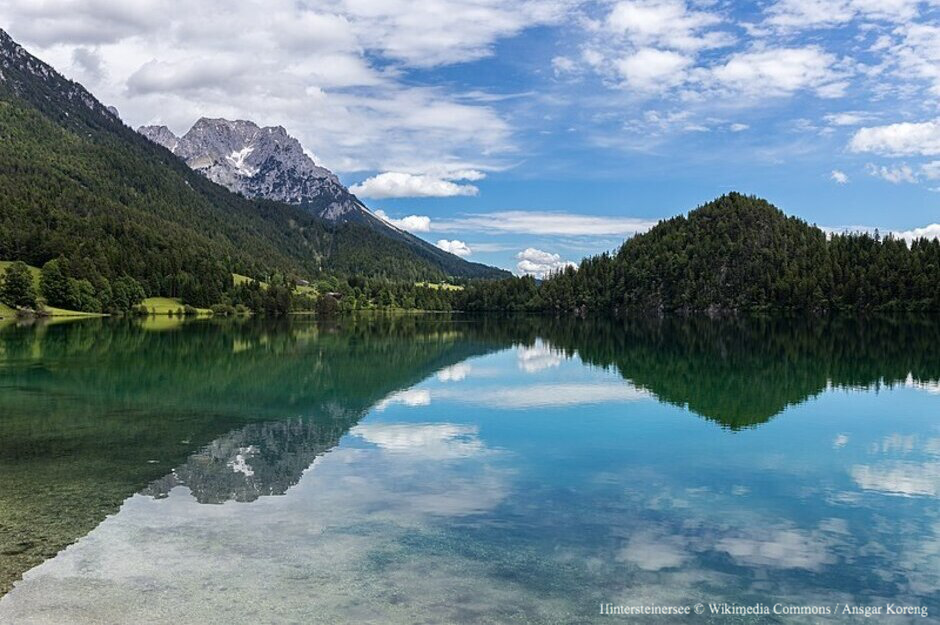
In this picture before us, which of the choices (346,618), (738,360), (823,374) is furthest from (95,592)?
(738,360)

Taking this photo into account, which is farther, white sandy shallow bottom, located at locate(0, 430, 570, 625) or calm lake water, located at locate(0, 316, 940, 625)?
calm lake water, located at locate(0, 316, 940, 625)

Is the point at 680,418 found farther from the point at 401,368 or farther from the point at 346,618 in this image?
the point at 401,368

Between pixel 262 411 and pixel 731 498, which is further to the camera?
pixel 262 411

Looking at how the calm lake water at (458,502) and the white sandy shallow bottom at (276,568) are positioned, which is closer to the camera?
the white sandy shallow bottom at (276,568)

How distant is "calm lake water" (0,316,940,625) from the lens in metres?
15.4

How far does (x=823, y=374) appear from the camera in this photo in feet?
203

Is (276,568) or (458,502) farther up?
(458,502)

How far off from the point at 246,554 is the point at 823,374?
5768 centimetres

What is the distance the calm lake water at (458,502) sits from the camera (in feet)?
50.4

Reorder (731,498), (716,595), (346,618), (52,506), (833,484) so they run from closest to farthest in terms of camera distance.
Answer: (346,618) < (716,595) < (52,506) < (731,498) < (833,484)

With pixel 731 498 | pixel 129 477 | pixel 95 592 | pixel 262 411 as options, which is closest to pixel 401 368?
pixel 262 411

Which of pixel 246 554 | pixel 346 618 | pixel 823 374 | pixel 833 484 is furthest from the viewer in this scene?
pixel 823 374

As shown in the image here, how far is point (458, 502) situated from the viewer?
22.9m

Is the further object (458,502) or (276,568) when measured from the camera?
(458,502)
